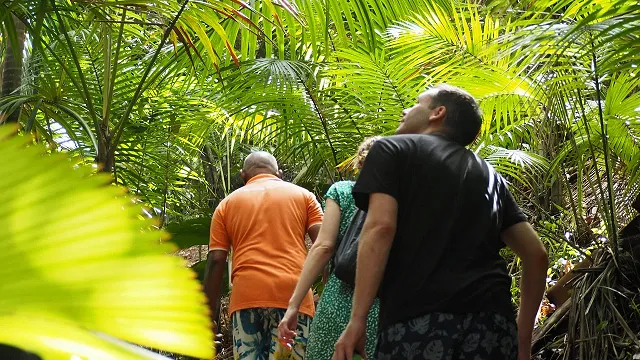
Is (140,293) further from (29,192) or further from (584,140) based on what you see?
(584,140)

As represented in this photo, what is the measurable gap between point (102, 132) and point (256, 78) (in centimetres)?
146

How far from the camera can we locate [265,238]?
3.70m

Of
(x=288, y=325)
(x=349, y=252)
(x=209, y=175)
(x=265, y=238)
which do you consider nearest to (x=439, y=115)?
(x=349, y=252)

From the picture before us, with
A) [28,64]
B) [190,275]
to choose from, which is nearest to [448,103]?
[190,275]

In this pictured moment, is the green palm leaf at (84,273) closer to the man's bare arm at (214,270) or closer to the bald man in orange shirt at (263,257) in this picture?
the bald man in orange shirt at (263,257)

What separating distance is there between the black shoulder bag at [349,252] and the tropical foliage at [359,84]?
703 millimetres

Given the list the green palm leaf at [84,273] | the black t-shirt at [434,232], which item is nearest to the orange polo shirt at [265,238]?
the black t-shirt at [434,232]

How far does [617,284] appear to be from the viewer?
11.9 ft

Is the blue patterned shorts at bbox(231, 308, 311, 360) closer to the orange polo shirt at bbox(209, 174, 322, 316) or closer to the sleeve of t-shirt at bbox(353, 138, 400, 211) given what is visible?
the orange polo shirt at bbox(209, 174, 322, 316)

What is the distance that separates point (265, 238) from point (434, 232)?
1781 millimetres

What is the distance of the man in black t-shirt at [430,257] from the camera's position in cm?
195

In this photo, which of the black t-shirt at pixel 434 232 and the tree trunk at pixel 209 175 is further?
the tree trunk at pixel 209 175

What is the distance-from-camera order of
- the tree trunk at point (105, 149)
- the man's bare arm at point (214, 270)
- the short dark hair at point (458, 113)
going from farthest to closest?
the man's bare arm at point (214, 270), the tree trunk at point (105, 149), the short dark hair at point (458, 113)

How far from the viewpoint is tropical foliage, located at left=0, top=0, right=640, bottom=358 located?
120 inches
